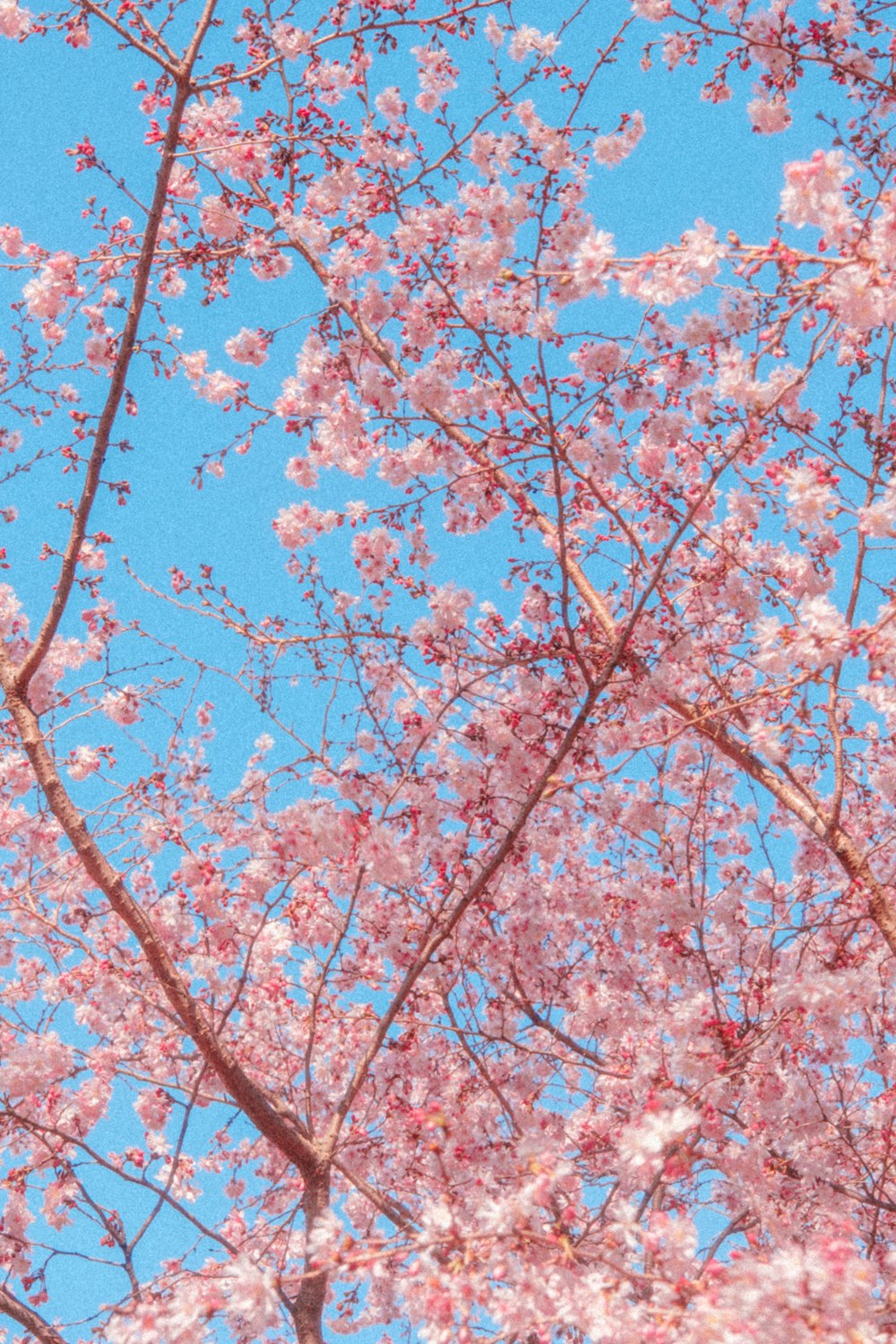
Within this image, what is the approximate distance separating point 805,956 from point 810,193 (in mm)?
4057

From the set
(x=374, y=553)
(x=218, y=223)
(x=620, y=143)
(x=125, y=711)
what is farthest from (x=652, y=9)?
(x=125, y=711)

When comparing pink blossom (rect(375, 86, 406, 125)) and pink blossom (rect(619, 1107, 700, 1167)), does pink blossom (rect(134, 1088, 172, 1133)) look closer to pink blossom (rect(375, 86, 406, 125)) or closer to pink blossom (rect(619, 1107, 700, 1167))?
pink blossom (rect(619, 1107, 700, 1167))

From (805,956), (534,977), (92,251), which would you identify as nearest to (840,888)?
(805,956)

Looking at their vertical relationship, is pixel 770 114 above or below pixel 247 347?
below

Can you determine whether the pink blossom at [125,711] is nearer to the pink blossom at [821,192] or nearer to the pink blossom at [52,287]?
the pink blossom at [52,287]

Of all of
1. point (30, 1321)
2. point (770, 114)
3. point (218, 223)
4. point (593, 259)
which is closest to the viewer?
point (593, 259)

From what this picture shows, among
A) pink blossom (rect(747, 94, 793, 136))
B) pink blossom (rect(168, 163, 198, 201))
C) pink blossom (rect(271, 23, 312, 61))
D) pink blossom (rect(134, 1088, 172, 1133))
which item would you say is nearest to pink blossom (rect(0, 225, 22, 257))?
pink blossom (rect(168, 163, 198, 201))

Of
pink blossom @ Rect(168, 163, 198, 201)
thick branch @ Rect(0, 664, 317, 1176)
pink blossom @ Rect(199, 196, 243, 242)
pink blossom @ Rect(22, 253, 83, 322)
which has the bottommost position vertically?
thick branch @ Rect(0, 664, 317, 1176)

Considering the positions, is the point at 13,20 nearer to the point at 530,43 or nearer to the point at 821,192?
the point at 530,43

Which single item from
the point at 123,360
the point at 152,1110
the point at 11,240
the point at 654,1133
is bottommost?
the point at 654,1133

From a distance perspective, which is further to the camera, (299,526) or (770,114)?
(299,526)

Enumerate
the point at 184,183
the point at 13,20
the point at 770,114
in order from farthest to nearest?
the point at 184,183
the point at 770,114
the point at 13,20

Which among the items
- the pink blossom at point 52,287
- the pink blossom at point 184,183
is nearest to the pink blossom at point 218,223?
the pink blossom at point 184,183

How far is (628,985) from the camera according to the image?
6.57 m
